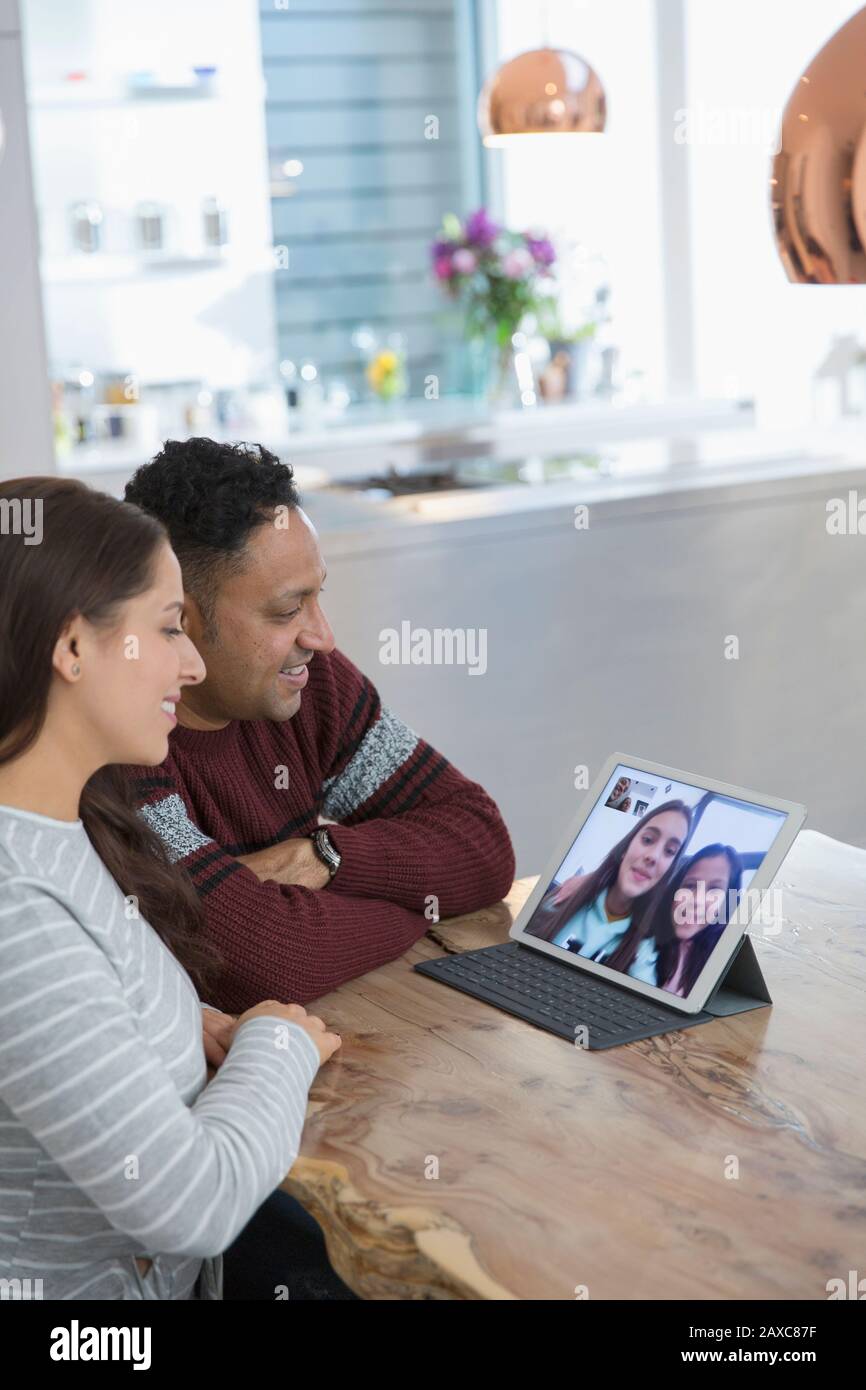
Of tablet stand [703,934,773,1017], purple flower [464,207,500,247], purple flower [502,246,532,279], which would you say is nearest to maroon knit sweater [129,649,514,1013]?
tablet stand [703,934,773,1017]

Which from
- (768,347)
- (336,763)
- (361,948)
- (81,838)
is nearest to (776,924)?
(361,948)

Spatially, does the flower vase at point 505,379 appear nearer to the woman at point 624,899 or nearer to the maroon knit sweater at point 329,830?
the maroon knit sweater at point 329,830

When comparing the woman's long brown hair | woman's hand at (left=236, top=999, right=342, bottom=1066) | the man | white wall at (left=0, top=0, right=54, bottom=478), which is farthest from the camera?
white wall at (left=0, top=0, right=54, bottom=478)

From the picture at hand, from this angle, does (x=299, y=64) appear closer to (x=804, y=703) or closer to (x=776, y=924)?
(x=804, y=703)

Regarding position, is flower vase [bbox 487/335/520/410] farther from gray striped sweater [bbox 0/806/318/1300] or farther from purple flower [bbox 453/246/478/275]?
gray striped sweater [bbox 0/806/318/1300]

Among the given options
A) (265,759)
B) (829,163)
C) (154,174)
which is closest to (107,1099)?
(265,759)

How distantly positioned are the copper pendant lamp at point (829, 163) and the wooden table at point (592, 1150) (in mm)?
601

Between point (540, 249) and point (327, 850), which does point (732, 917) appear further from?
point (540, 249)

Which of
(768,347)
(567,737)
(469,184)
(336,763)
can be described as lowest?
(567,737)

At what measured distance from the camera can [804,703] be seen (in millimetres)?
3445

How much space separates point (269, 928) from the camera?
4.95ft

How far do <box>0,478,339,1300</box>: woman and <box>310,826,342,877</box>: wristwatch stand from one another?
0.32 m

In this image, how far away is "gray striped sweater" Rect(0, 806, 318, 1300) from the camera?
1.07 metres

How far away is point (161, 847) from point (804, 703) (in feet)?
7.41
